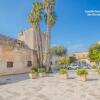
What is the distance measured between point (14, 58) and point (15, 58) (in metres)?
0.23

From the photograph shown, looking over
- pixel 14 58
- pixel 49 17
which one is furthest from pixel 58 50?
pixel 14 58

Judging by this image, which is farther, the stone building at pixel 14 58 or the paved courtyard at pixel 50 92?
the stone building at pixel 14 58

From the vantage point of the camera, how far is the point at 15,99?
945 centimetres

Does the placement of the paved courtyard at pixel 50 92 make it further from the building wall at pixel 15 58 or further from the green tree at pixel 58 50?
the green tree at pixel 58 50

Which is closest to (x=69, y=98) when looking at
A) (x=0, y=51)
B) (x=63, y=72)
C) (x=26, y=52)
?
(x=63, y=72)

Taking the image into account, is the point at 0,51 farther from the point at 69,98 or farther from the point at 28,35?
the point at 69,98

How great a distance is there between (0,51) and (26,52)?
21.1ft

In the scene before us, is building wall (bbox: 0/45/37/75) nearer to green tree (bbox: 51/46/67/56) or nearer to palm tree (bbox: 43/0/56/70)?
palm tree (bbox: 43/0/56/70)

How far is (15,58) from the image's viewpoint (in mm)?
27781

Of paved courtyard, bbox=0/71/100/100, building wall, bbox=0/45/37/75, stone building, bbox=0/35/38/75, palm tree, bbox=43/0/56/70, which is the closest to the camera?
paved courtyard, bbox=0/71/100/100

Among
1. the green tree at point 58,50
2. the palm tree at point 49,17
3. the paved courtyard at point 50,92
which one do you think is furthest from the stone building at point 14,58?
the green tree at point 58,50

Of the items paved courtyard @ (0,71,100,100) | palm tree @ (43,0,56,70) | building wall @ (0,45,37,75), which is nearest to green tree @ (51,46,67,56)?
building wall @ (0,45,37,75)

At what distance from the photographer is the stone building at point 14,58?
25591mm

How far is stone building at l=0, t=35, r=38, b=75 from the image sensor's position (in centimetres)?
2559
